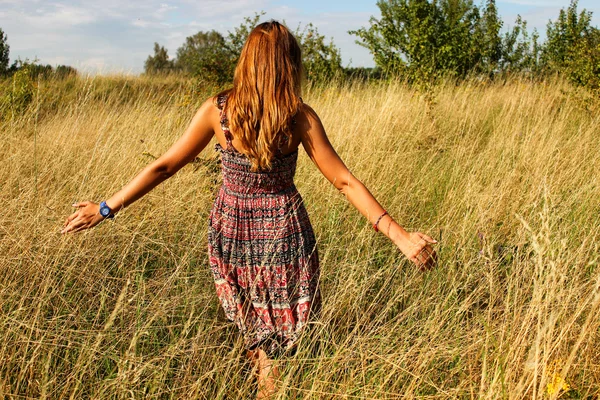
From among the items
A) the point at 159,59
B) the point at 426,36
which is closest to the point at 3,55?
the point at 426,36

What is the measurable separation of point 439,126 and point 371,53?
560 cm

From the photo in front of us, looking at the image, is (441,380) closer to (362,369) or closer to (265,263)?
(362,369)

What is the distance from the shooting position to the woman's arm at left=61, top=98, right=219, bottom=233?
2.12 metres

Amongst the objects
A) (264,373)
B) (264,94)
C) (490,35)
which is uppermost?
(490,35)

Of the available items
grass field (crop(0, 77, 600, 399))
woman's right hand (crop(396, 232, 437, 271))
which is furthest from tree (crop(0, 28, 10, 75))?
woman's right hand (crop(396, 232, 437, 271))

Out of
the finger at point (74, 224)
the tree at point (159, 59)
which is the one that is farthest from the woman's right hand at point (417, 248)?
the tree at point (159, 59)

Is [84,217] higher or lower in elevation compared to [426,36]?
lower

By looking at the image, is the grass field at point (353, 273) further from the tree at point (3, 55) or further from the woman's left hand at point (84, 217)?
the tree at point (3, 55)

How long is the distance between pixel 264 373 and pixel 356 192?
0.78 m

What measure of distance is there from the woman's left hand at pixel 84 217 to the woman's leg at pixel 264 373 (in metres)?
0.81

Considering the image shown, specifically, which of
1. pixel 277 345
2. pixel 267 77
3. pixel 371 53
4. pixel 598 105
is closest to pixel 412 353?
pixel 277 345

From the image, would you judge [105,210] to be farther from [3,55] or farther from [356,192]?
[3,55]

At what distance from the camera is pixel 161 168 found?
7.13 ft

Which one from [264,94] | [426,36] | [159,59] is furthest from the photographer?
[159,59]
